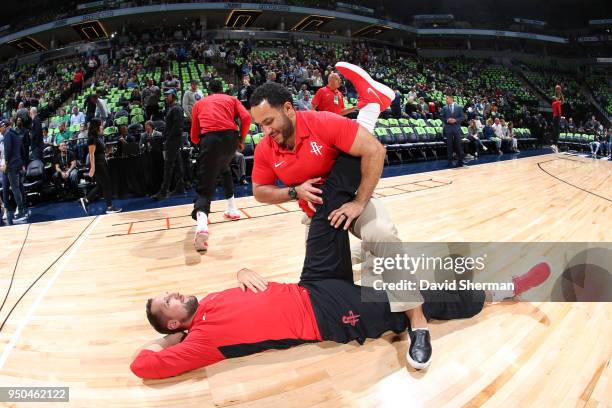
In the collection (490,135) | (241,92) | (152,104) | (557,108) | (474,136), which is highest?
(241,92)

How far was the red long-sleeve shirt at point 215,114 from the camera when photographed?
332 cm

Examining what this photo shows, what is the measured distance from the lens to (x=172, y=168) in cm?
537

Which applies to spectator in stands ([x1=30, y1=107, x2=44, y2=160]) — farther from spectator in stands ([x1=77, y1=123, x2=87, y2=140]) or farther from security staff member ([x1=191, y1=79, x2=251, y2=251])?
security staff member ([x1=191, y1=79, x2=251, y2=251])

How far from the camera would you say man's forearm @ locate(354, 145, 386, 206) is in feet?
5.35

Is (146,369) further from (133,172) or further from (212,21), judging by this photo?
(212,21)

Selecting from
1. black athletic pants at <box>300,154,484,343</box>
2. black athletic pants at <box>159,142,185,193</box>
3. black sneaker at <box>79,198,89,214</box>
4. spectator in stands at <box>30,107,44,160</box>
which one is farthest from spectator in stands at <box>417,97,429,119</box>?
black athletic pants at <box>300,154,484,343</box>

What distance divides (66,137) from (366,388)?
29.2 feet

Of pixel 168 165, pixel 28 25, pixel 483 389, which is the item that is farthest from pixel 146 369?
pixel 28 25

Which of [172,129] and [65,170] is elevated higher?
[172,129]

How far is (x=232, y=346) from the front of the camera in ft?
4.99

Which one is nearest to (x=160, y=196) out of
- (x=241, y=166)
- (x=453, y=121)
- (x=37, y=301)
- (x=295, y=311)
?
(x=241, y=166)

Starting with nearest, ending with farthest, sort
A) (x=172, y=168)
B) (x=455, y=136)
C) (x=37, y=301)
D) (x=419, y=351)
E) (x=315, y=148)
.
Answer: (x=419, y=351) → (x=315, y=148) → (x=37, y=301) → (x=172, y=168) → (x=455, y=136)

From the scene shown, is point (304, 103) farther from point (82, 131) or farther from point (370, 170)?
point (370, 170)

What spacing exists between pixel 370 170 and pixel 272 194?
56cm
